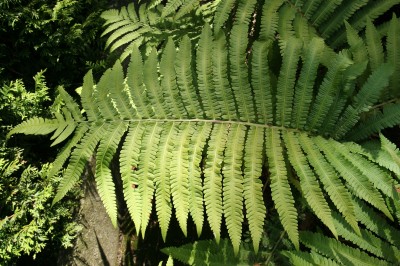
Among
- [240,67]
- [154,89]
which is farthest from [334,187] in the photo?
[154,89]

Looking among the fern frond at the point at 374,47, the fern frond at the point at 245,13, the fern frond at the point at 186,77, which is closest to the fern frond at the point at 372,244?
the fern frond at the point at 374,47

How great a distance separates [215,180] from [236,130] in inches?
10.9

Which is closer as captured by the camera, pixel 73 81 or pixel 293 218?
pixel 293 218

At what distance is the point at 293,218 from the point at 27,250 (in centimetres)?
174

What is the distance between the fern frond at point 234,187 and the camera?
1737 millimetres

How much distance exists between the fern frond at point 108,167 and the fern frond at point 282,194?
71 centimetres

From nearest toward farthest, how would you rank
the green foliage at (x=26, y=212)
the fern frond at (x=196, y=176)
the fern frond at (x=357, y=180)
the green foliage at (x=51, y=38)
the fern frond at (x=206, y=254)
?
the fern frond at (x=357, y=180) → the fern frond at (x=196, y=176) → the fern frond at (x=206, y=254) → the green foliage at (x=26, y=212) → the green foliage at (x=51, y=38)

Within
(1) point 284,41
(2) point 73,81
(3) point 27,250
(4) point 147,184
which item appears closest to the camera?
(4) point 147,184

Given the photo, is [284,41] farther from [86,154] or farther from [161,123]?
[86,154]

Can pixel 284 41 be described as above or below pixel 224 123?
above

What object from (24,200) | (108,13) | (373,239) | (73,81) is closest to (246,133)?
(373,239)

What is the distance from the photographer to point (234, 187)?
1.80 metres

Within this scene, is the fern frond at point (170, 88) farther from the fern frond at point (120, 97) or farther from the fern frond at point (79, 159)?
the fern frond at point (79, 159)

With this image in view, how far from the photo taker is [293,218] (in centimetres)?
172
